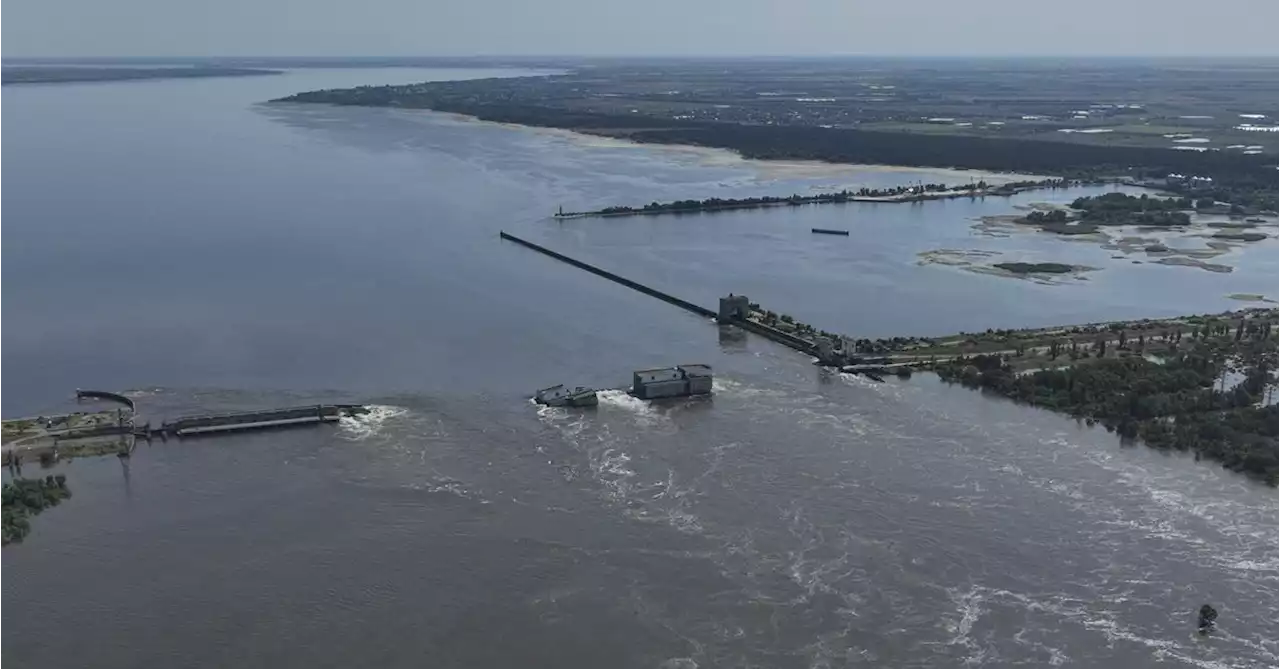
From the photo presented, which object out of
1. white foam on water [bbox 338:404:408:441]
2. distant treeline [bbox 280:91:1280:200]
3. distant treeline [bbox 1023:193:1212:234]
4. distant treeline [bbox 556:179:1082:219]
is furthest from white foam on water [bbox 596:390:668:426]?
distant treeline [bbox 280:91:1280:200]

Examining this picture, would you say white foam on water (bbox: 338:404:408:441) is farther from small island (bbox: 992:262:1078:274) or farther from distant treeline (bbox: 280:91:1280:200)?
distant treeline (bbox: 280:91:1280:200)

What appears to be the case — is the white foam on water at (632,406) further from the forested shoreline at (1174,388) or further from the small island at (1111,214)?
the small island at (1111,214)

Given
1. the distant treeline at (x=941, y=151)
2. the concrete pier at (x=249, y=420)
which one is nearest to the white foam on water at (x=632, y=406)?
the concrete pier at (x=249, y=420)

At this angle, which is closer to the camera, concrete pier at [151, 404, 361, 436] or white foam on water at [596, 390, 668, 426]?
concrete pier at [151, 404, 361, 436]

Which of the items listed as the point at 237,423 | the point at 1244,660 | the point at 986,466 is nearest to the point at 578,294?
the point at 237,423

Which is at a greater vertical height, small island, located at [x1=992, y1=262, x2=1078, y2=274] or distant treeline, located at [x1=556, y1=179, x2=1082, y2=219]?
distant treeline, located at [x1=556, y1=179, x2=1082, y2=219]

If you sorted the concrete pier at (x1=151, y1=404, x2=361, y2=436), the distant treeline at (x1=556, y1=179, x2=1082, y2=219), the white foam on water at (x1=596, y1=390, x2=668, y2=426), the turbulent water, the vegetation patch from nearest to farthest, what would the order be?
the turbulent water, the vegetation patch, the concrete pier at (x1=151, y1=404, x2=361, y2=436), the white foam on water at (x1=596, y1=390, x2=668, y2=426), the distant treeline at (x1=556, y1=179, x2=1082, y2=219)

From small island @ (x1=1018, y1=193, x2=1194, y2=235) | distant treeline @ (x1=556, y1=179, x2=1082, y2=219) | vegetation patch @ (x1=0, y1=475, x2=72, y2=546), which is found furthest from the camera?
distant treeline @ (x1=556, y1=179, x2=1082, y2=219)

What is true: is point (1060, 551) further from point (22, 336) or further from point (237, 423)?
point (22, 336)
